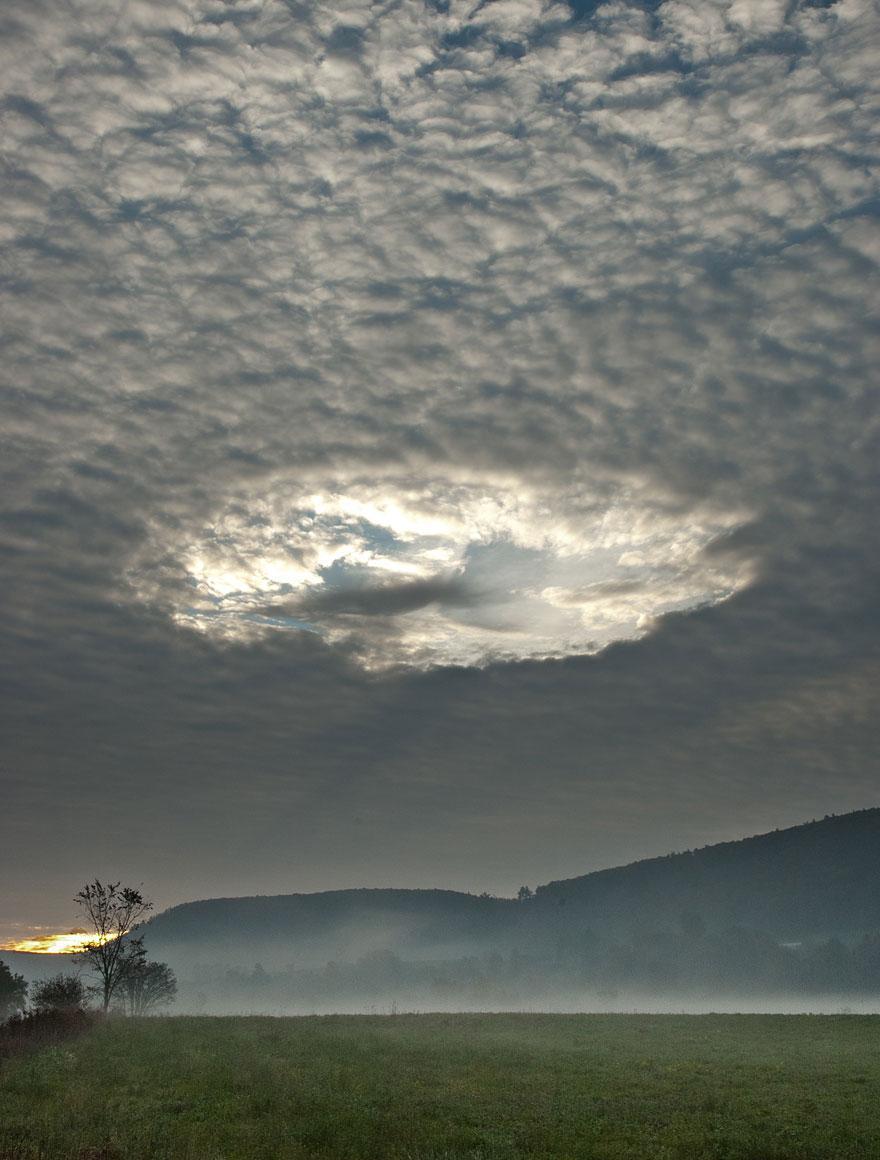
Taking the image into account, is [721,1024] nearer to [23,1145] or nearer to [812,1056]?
[812,1056]

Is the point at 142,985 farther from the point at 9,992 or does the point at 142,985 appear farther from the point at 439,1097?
the point at 439,1097

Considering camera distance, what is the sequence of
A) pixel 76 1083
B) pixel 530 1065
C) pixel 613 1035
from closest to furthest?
pixel 76 1083 < pixel 530 1065 < pixel 613 1035

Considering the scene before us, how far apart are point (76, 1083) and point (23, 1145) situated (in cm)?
1089

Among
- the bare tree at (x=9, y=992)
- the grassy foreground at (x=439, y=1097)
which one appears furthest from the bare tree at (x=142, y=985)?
the grassy foreground at (x=439, y=1097)

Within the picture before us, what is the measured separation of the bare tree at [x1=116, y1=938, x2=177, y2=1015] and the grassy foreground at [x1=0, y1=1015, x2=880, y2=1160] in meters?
37.7

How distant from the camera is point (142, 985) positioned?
94.9 m

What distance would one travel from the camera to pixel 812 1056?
38969 mm

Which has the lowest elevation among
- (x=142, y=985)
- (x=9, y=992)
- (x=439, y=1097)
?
(x=9, y=992)

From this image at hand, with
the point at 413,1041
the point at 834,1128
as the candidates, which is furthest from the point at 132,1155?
the point at 413,1041

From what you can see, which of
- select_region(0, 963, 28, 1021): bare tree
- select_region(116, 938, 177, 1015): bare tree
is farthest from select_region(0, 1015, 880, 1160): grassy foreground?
select_region(0, 963, 28, 1021): bare tree

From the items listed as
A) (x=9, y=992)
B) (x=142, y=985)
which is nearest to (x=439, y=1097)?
(x=142, y=985)

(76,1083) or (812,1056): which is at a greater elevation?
(76,1083)

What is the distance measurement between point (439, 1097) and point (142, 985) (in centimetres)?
7972

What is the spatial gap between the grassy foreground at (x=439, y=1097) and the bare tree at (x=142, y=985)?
37719 mm
